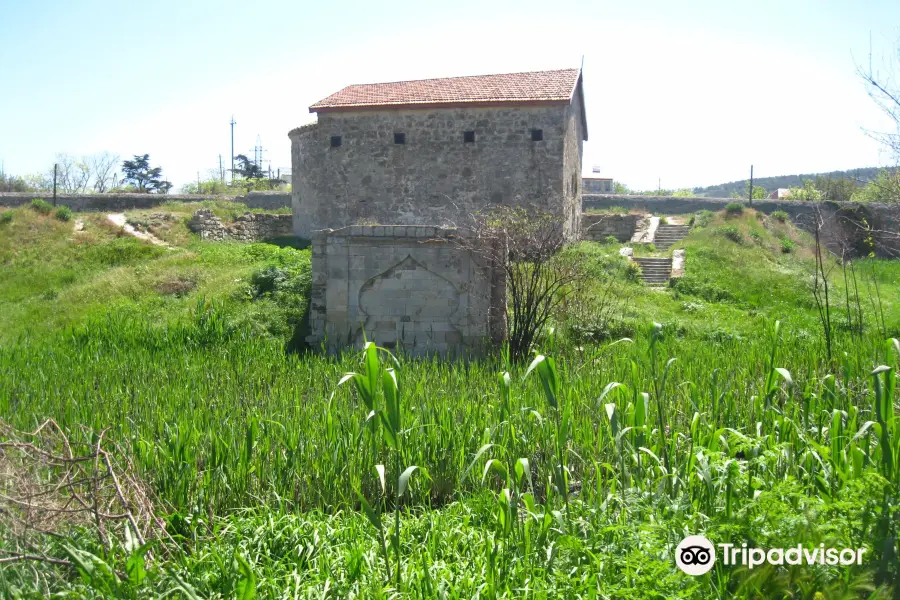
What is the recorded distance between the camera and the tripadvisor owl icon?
10.5 ft

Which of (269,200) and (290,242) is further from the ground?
(269,200)

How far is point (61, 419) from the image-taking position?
6.38 metres

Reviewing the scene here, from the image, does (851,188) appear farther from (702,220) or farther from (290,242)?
(290,242)

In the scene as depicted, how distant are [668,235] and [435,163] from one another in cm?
854

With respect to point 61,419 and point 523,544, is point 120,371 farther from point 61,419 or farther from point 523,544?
point 523,544

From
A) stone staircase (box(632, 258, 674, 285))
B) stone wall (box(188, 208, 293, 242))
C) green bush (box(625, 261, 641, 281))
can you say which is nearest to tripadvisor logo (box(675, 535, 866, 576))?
green bush (box(625, 261, 641, 281))

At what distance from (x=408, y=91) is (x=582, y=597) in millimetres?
19132

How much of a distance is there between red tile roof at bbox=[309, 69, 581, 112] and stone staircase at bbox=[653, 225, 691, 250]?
5.98 m

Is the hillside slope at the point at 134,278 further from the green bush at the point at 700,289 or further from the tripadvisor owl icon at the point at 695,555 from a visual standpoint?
the tripadvisor owl icon at the point at 695,555

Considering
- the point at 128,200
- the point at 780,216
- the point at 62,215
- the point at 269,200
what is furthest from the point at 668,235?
the point at 128,200

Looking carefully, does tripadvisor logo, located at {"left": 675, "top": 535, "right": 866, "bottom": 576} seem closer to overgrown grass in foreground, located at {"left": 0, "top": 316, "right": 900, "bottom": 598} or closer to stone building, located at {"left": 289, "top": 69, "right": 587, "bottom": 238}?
overgrown grass in foreground, located at {"left": 0, "top": 316, "right": 900, "bottom": 598}

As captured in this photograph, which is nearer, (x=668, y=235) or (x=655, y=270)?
(x=655, y=270)

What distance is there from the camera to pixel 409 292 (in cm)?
1131

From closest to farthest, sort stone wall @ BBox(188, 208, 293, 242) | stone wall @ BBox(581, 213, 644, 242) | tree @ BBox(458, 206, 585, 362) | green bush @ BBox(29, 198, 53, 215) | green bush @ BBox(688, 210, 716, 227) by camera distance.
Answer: tree @ BBox(458, 206, 585, 362), green bush @ BBox(29, 198, 53, 215), stone wall @ BBox(188, 208, 293, 242), stone wall @ BBox(581, 213, 644, 242), green bush @ BBox(688, 210, 716, 227)
